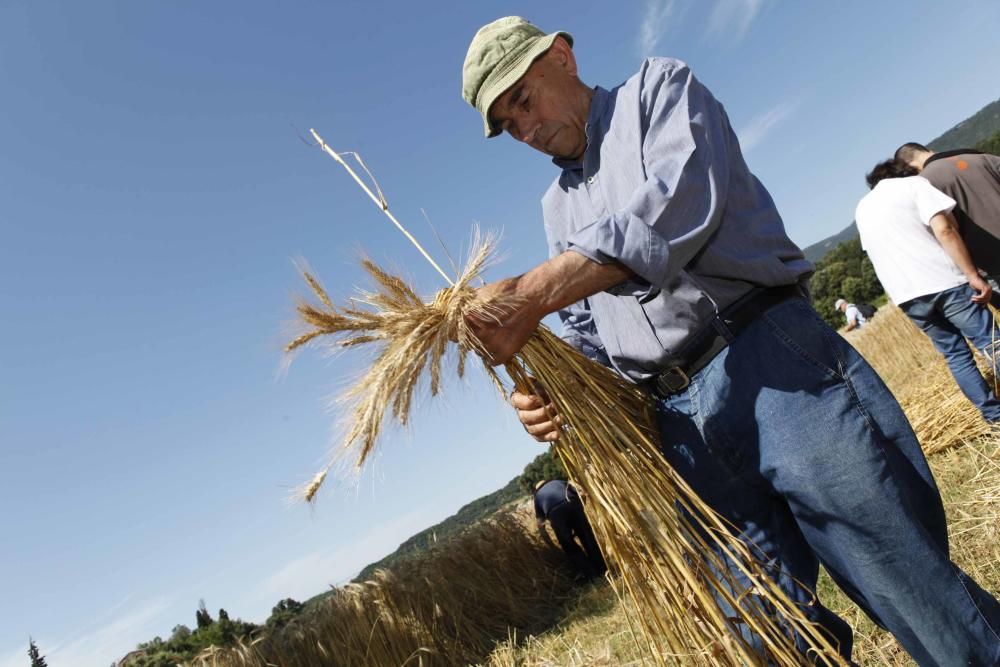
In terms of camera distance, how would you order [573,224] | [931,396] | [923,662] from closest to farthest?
[923,662], [573,224], [931,396]

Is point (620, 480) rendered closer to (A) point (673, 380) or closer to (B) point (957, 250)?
(A) point (673, 380)

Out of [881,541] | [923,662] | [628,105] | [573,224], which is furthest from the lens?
[573,224]

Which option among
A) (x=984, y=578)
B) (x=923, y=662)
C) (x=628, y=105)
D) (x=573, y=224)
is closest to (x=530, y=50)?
(x=628, y=105)

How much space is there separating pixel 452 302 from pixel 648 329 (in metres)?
0.51

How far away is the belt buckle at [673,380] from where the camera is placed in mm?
1595

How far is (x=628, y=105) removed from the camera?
1.56m

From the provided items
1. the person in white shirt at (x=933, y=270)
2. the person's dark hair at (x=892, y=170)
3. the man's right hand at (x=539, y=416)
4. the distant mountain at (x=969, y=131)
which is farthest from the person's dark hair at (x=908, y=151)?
the distant mountain at (x=969, y=131)

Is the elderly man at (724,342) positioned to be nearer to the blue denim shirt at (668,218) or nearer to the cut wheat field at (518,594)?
the blue denim shirt at (668,218)

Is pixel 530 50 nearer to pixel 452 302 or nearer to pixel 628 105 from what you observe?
pixel 628 105

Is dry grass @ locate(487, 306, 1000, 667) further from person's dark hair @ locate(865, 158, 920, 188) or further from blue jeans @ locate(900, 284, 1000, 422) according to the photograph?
person's dark hair @ locate(865, 158, 920, 188)

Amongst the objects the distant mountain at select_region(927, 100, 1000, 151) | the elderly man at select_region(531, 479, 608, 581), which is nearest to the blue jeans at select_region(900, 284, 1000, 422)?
the elderly man at select_region(531, 479, 608, 581)

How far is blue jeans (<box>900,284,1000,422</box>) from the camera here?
11.6 feet

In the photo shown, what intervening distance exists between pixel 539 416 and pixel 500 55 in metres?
0.93

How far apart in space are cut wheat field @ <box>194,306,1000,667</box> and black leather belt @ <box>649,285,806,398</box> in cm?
129
